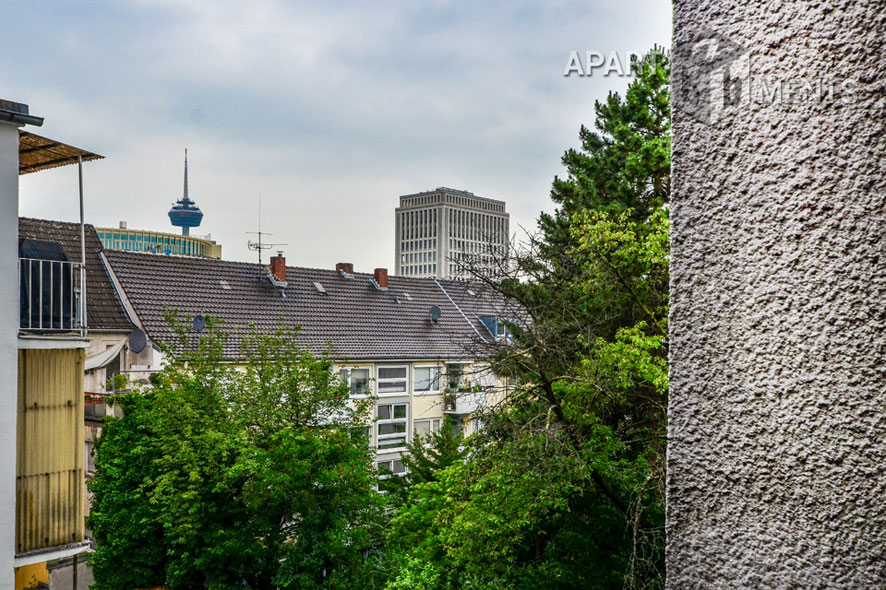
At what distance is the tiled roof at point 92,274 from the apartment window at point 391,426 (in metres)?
10.5

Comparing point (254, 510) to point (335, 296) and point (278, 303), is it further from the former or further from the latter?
point (335, 296)

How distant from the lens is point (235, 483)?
18.0 meters

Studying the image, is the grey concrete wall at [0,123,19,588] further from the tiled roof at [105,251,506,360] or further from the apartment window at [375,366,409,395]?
the apartment window at [375,366,409,395]

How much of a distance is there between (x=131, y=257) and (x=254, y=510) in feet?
47.1

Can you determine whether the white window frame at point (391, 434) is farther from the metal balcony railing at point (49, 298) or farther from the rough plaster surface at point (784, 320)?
the rough plaster surface at point (784, 320)

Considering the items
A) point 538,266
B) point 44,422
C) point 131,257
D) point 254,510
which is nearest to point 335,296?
point 131,257

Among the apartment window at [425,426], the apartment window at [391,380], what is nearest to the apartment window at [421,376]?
the apartment window at [391,380]

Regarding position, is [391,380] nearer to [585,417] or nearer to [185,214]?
[585,417]

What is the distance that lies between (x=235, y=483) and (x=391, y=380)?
43.5 ft

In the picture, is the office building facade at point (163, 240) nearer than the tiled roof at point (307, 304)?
No

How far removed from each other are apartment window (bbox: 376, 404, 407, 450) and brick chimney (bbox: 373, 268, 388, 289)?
6.60 meters

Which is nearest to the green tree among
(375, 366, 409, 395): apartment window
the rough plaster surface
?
(375, 366, 409, 395): apartment window

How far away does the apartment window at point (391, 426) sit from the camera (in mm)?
29844

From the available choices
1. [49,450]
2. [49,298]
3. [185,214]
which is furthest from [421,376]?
[185,214]
